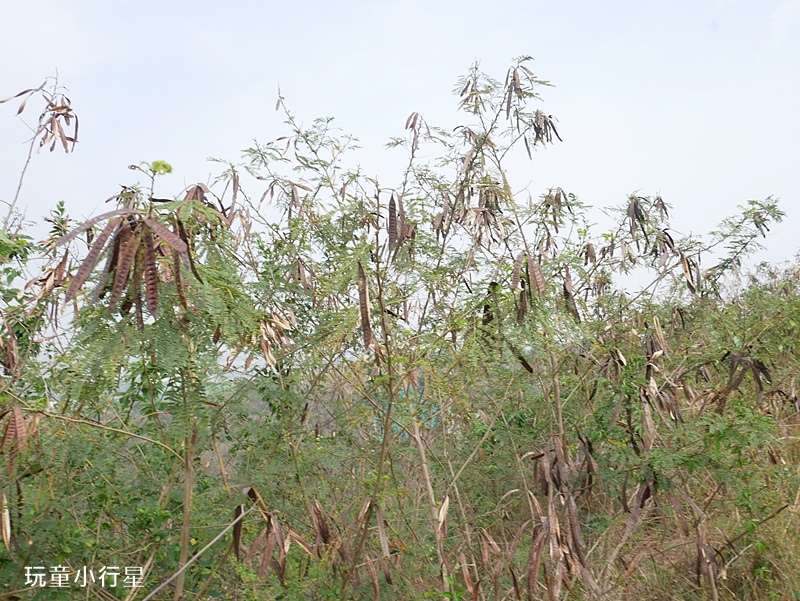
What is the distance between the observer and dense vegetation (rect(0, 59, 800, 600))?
1736mm

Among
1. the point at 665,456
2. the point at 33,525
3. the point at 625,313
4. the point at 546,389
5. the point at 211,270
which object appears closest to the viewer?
the point at 211,270

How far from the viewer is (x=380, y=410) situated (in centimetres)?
220

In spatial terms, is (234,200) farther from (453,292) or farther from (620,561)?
(620,561)

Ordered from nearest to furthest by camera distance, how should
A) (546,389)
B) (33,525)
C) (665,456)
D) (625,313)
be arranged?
(33,525), (665,456), (546,389), (625,313)

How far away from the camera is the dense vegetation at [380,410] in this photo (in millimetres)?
1736

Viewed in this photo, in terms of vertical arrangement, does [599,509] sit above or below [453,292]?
below

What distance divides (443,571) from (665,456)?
91cm

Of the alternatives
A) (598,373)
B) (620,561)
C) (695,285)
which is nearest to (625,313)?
(695,285)

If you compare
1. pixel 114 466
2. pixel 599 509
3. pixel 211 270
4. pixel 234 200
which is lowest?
pixel 599 509

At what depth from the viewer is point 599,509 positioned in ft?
10.4

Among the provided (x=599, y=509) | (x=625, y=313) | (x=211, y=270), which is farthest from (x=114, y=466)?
(x=625, y=313)

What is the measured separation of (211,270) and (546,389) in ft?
5.06

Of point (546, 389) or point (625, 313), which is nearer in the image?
point (546, 389)

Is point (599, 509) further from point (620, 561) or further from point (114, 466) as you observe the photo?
point (114, 466)
